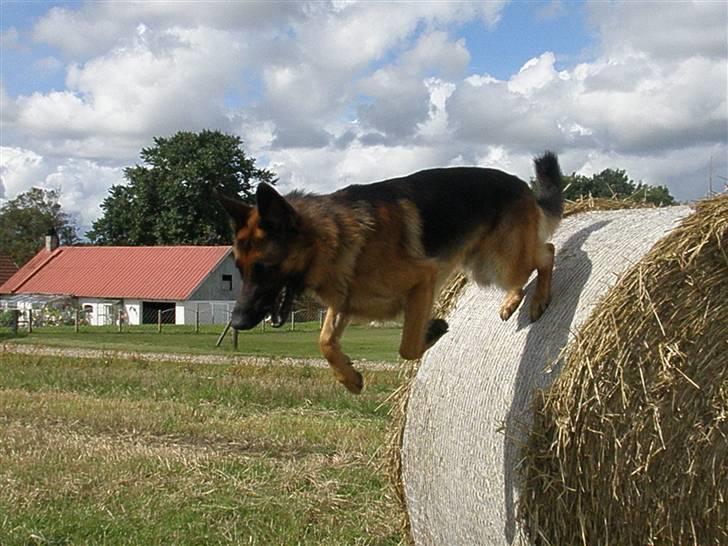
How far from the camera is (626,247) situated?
5.27m

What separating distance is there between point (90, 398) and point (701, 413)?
9.67 metres

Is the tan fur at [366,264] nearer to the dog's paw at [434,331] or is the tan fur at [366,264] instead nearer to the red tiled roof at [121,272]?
the dog's paw at [434,331]

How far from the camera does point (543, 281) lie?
5.60m

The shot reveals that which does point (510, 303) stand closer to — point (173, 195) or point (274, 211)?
point (274, 211)

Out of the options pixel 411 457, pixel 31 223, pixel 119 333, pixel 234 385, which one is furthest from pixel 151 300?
pixel 411 457

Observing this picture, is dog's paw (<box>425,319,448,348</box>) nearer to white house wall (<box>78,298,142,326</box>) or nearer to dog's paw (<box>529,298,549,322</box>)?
dog's paw (<box>529,298,549,322</box>)

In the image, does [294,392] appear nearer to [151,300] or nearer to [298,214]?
[298,214]

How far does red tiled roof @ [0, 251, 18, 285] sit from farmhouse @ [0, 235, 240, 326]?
17.7ft

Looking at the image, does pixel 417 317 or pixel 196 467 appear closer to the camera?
pixel 417 317

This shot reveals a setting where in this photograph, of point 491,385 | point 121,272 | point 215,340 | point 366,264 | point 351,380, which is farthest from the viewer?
point 121,272

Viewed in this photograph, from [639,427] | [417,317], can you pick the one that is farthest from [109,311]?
[639,427]

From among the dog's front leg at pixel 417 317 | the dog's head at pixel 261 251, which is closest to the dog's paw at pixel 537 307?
the dog's front leg at pixel 417 317

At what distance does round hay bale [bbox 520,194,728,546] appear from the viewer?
4750 mm

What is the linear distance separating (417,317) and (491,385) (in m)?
0.65
